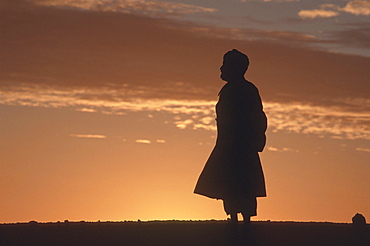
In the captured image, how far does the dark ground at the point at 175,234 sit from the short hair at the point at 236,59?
2.80 metres

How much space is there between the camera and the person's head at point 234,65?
46.8 feet

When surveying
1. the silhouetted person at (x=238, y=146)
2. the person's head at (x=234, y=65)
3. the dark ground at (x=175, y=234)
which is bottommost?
the dark ground at (x=175, y=234)

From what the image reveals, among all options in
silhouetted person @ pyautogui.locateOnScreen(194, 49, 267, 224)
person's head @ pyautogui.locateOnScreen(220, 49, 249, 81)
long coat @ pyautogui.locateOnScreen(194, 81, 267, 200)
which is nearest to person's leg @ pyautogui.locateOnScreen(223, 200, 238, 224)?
silhouetted person @ pyautogui.locateOnScreen(194, 49, 267, 224)

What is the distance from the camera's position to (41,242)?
14.9 metres

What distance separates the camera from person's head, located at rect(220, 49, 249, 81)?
14273 mm

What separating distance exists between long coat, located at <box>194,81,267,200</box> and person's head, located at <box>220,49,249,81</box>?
150 millimetres

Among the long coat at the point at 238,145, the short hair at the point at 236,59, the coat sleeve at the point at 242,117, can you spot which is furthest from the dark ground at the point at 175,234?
the short hair at the point at 236,59

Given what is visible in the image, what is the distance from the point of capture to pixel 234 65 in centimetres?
1432

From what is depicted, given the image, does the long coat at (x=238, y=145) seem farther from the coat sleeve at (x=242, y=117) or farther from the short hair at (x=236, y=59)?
the short hair at (x=236, y=59)

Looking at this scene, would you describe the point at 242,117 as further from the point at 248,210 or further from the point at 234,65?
the point at 248,210

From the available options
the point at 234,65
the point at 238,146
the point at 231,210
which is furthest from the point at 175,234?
the point at 234,65

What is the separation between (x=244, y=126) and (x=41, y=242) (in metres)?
4.18

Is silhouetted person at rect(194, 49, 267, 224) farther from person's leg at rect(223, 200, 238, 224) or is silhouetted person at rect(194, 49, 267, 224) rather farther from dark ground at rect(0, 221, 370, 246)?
dark ground at rect(0, 221, 370, 246)

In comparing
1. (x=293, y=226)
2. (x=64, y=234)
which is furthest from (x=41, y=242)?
(x=293, y=226)
